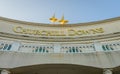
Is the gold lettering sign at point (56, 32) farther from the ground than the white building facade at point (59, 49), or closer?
farther from the ground

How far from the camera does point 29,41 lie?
1488 centimetres

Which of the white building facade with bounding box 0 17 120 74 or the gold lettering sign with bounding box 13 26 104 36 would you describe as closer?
the white building facade with bounding box 0 17 120 74

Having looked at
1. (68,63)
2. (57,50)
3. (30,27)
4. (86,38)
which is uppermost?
(30,27)

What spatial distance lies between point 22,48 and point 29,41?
1287mm

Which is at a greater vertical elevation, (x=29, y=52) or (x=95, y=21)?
(x=95, y=21)

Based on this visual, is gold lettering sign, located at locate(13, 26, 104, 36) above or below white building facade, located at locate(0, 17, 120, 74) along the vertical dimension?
above

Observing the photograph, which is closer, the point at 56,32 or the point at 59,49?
the point at 59,49

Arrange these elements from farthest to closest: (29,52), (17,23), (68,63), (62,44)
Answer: (17,23)
(62,44)
(29,52)
(68,63)

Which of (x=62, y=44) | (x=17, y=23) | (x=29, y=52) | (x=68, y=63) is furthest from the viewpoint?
(x=17, y=23)

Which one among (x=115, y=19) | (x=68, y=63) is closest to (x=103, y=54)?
(x=68, y=63)

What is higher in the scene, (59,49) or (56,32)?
(56,32)

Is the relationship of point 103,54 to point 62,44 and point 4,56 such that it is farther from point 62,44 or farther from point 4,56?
point 4,56

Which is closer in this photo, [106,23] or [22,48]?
[22,48]

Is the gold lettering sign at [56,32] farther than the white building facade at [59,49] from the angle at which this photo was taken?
Yes
